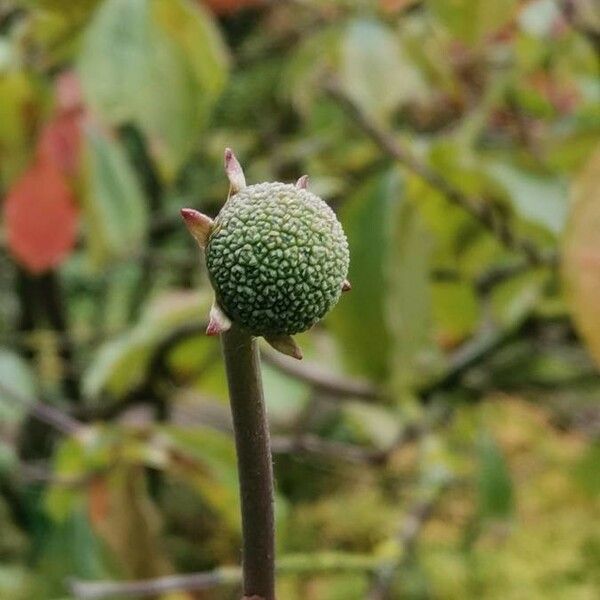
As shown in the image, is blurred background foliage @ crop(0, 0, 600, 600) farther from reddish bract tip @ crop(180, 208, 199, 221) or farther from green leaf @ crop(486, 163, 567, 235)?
reddish bract tip @ crop(180, 208, 199, 221)

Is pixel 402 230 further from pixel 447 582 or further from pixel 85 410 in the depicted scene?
pixel 447 582

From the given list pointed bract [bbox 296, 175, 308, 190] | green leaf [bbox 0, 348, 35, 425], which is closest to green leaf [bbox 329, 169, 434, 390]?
green leaf [bbox 0, 348, 35, 425]

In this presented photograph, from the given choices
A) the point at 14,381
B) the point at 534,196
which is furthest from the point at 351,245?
the point at 14,381

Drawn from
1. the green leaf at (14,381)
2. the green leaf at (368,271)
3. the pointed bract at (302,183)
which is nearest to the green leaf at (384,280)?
the green leaf at (368,271)

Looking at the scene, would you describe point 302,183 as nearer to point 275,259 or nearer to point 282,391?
point 275,259

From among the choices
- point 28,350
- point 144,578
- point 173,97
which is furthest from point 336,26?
point 28,350

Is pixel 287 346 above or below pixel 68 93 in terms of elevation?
below
